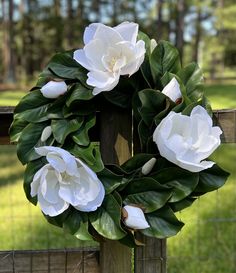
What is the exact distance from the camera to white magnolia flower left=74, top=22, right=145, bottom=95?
1.46 m

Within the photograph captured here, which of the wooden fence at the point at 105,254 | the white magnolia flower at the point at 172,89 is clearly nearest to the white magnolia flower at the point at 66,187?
the wooden fence at the point at 105,254

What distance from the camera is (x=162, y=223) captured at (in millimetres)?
1501

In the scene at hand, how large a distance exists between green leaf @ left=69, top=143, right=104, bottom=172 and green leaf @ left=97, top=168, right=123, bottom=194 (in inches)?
1.6

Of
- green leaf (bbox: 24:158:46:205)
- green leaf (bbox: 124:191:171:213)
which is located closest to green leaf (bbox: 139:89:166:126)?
green leaf (bbox: 124:191:171:213)

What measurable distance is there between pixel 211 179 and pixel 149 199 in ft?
0.67

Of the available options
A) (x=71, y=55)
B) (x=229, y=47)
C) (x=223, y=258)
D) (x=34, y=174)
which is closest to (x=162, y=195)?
(x=34, y=174)

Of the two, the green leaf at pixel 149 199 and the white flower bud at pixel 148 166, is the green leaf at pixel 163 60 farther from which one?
the green leaf at pixel 149 199

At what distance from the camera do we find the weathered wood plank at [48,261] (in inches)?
66.2

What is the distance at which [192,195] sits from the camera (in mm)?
1532

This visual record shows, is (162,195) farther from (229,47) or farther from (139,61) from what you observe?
(229,47)

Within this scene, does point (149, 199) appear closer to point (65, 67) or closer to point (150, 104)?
point (150, 104)

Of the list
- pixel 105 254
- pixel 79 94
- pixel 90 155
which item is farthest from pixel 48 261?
pixel 79 94

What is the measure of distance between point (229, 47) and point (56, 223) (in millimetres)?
38553

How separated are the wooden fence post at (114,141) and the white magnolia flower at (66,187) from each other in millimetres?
208
